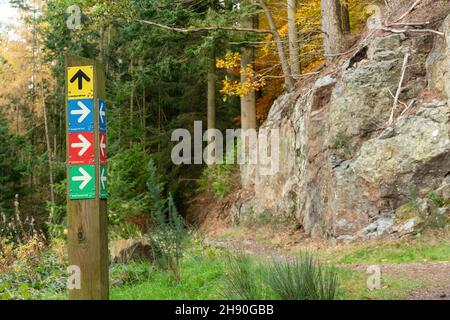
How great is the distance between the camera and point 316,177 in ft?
42.0

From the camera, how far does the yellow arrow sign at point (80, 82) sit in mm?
4785

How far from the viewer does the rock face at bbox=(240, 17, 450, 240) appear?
10.5 metres

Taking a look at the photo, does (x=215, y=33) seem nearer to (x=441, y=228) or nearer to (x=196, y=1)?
(x=196, y=1)

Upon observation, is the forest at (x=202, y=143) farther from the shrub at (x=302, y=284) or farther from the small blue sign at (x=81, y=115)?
the small blue sign at (x=81, y=115)

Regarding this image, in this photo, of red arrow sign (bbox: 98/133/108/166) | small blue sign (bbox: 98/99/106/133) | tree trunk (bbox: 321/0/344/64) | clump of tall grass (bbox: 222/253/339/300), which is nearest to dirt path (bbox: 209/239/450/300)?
clump of tall grass (bbox: 222/253/339/300)

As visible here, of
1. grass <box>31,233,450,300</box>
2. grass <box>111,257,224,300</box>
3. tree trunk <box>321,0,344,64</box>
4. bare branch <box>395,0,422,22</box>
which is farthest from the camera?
tree trunk <box>321,0,344,64</box>

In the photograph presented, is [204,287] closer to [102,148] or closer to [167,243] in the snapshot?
[167,243]

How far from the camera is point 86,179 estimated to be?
15.5 ft

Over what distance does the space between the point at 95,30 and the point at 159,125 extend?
5.33 m

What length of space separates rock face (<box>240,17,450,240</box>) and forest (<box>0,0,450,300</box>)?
8 cm

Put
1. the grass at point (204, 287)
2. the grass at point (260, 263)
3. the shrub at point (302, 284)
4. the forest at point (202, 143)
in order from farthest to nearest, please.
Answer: the forest at point (202, 143) → the grass at point (260, 263) → the grass at point (204, 287) → the shrub at point (302, 284)

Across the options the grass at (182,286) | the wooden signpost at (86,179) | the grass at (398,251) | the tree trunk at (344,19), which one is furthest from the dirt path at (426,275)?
the tree trunk at (344,19)

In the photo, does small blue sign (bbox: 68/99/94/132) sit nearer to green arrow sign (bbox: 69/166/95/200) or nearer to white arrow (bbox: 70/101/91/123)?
white arrow (bbox: 70/101/91/123)

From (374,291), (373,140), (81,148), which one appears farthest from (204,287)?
(373,140)
